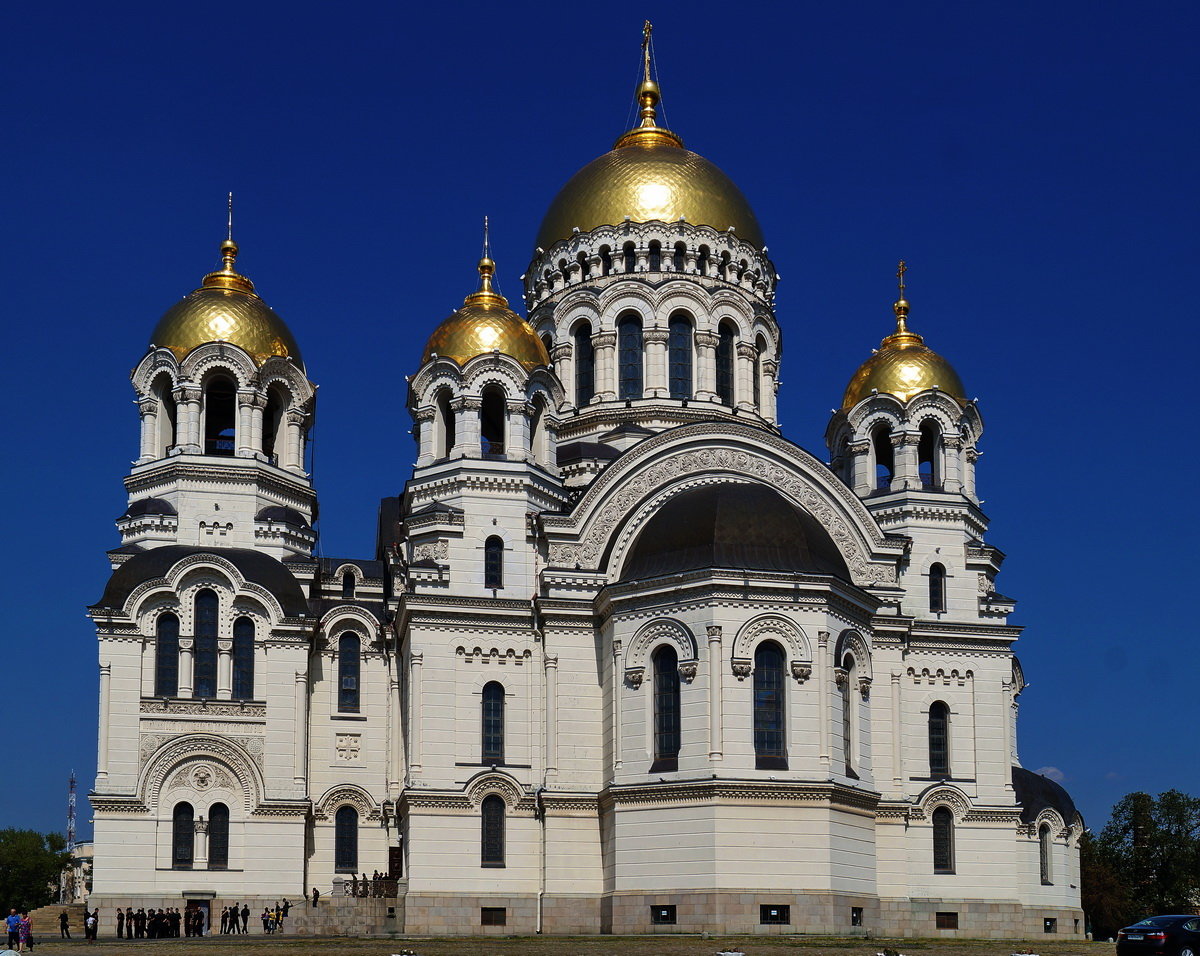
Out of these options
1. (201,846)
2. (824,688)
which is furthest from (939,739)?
(201,846)

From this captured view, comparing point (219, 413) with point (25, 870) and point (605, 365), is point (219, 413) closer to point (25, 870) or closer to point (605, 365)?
point (605, 365)

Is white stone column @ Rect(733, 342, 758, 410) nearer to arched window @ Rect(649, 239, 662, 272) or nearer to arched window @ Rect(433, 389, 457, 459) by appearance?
arched window @ Rect(649, 239, 662, 272)

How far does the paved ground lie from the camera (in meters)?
28.4

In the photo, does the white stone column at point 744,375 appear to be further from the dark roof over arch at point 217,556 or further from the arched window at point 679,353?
the dark roof over arch at point 217,556

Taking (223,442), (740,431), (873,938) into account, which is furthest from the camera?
(223,442)

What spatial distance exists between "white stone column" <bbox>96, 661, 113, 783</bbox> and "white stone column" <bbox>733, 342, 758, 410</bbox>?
59.9 ft

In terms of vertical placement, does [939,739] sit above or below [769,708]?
below

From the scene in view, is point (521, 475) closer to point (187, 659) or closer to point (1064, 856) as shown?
point (187, 659)

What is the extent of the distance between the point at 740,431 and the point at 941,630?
7.36m

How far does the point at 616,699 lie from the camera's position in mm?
39438

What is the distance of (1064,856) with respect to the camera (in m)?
45.5

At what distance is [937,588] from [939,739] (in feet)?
13.5

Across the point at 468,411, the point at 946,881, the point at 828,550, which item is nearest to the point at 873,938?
the point at 946,881

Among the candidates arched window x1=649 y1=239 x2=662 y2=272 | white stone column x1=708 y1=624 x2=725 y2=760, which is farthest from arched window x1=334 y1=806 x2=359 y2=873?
arched window x1=649 y1=239 x2=662 y2=272
